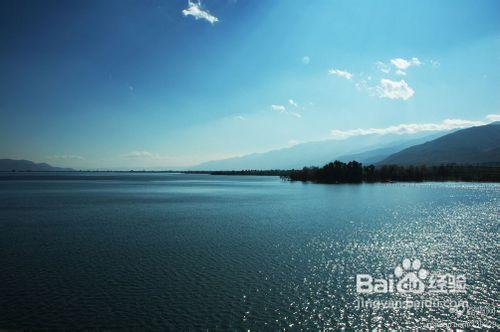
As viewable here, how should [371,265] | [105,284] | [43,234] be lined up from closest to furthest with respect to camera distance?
[105,284] → [371,265] → [43,234]

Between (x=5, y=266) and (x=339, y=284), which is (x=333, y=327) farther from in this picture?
(x=5, y=266)

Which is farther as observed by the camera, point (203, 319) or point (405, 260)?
point (405, 260)

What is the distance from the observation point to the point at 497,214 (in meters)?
68.0

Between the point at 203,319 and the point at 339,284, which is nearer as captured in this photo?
the point at 203,319

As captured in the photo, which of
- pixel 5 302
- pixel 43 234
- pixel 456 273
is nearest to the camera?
pixel 5 302

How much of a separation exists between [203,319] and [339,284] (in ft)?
40.1

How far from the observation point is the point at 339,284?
88.5 feet

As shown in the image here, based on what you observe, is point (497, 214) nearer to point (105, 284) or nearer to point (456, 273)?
point (456, 273)

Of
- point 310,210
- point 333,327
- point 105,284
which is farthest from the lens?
point 310,210

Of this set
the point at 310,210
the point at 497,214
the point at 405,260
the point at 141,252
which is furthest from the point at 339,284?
the point at 497,214

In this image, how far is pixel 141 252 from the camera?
37094 millimetres

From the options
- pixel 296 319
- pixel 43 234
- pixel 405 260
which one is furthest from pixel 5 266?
pixel 405 260

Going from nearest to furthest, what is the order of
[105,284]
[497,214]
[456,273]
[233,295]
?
[233,295] < [105,284] < [456,273] < [497,214]

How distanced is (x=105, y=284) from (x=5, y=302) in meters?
6.60
